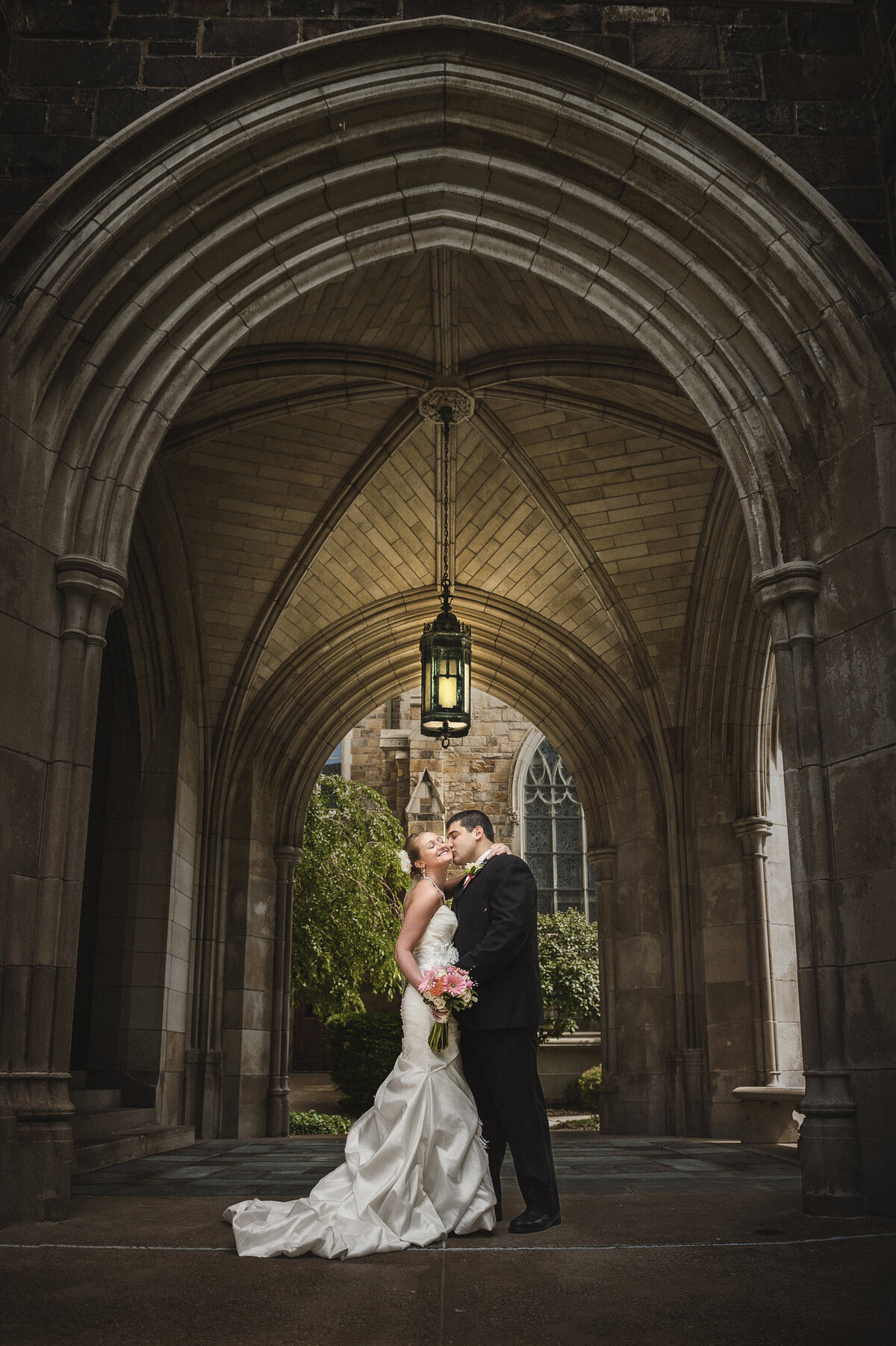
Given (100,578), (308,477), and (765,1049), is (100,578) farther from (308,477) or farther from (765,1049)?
(765,1049)

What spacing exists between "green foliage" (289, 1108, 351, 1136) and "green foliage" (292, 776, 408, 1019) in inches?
69.7

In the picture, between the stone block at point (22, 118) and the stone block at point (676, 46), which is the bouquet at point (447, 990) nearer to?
the stone block at point (22, 118)

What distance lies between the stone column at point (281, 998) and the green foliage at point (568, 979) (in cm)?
618

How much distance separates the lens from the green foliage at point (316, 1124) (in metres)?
11.6

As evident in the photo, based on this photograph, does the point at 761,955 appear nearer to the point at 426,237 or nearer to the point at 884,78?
the point at 426,237

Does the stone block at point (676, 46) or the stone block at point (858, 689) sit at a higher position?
the stone block at point (676, 46)

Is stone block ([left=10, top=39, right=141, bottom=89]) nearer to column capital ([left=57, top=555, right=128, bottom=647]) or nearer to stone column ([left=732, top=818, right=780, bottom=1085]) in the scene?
column capital ([left=57, top=555, right=128, bottom=647])

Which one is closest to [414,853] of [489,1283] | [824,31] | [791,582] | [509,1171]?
[489,1283]

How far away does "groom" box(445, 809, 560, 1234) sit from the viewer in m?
3.67

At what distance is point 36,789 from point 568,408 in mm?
5260

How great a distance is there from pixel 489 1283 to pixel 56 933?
216 centimetres

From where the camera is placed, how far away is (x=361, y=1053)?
519 inches

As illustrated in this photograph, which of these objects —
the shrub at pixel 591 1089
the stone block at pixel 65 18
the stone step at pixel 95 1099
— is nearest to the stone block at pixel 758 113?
the stone block at pixel 65 18

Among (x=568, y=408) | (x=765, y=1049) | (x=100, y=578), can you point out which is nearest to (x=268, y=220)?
(x=100, y=578)
